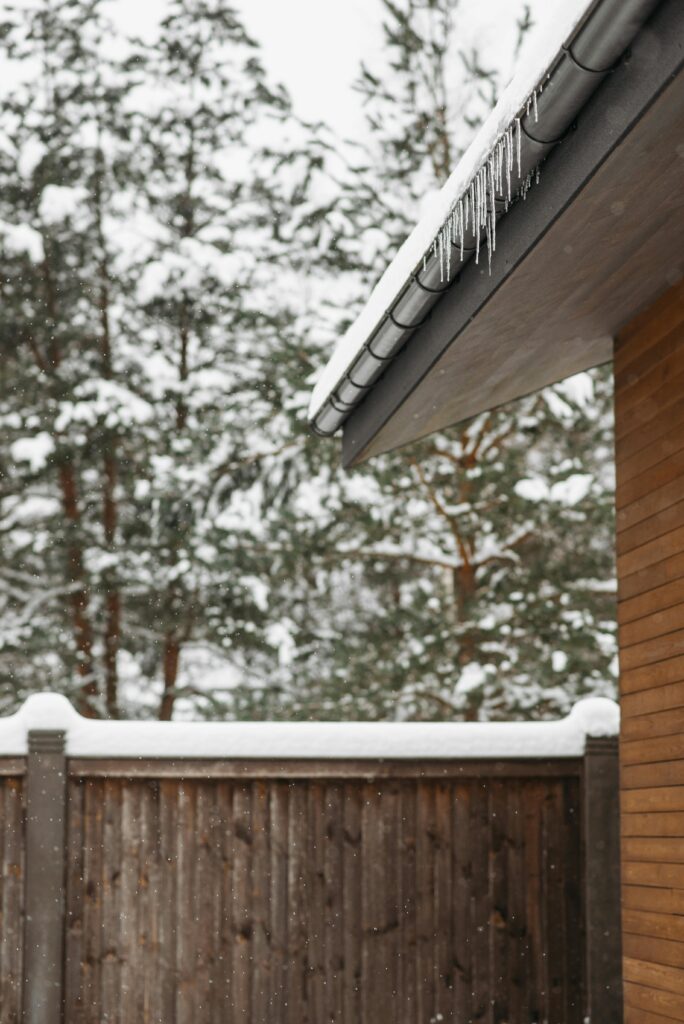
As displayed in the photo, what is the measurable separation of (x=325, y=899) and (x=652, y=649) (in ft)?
5.37

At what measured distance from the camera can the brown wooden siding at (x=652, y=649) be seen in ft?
11.8

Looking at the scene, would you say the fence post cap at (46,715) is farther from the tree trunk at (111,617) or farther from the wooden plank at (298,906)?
the tree trunk at (111,617)

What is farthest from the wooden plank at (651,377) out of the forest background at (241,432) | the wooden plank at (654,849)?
the forest background at (241,432)

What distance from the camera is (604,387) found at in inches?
362

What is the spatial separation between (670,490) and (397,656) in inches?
210

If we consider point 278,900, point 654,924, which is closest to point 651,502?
point 654,924

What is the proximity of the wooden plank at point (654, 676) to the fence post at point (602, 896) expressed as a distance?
0.90m

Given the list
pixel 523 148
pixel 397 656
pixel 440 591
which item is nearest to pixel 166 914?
pixel 523 148

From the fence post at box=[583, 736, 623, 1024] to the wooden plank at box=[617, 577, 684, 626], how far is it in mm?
1019

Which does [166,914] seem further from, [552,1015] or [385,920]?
[552,1015]

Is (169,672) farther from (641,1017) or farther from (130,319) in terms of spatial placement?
(641,1017)

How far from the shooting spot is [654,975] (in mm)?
3701

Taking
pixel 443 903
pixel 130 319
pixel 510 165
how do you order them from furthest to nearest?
pixel 130 319 < pixel 443 903 < pixel 510 165

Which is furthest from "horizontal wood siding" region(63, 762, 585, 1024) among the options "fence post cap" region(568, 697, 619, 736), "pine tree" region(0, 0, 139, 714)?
"pine tree" region(0, 0, 139, 714)
